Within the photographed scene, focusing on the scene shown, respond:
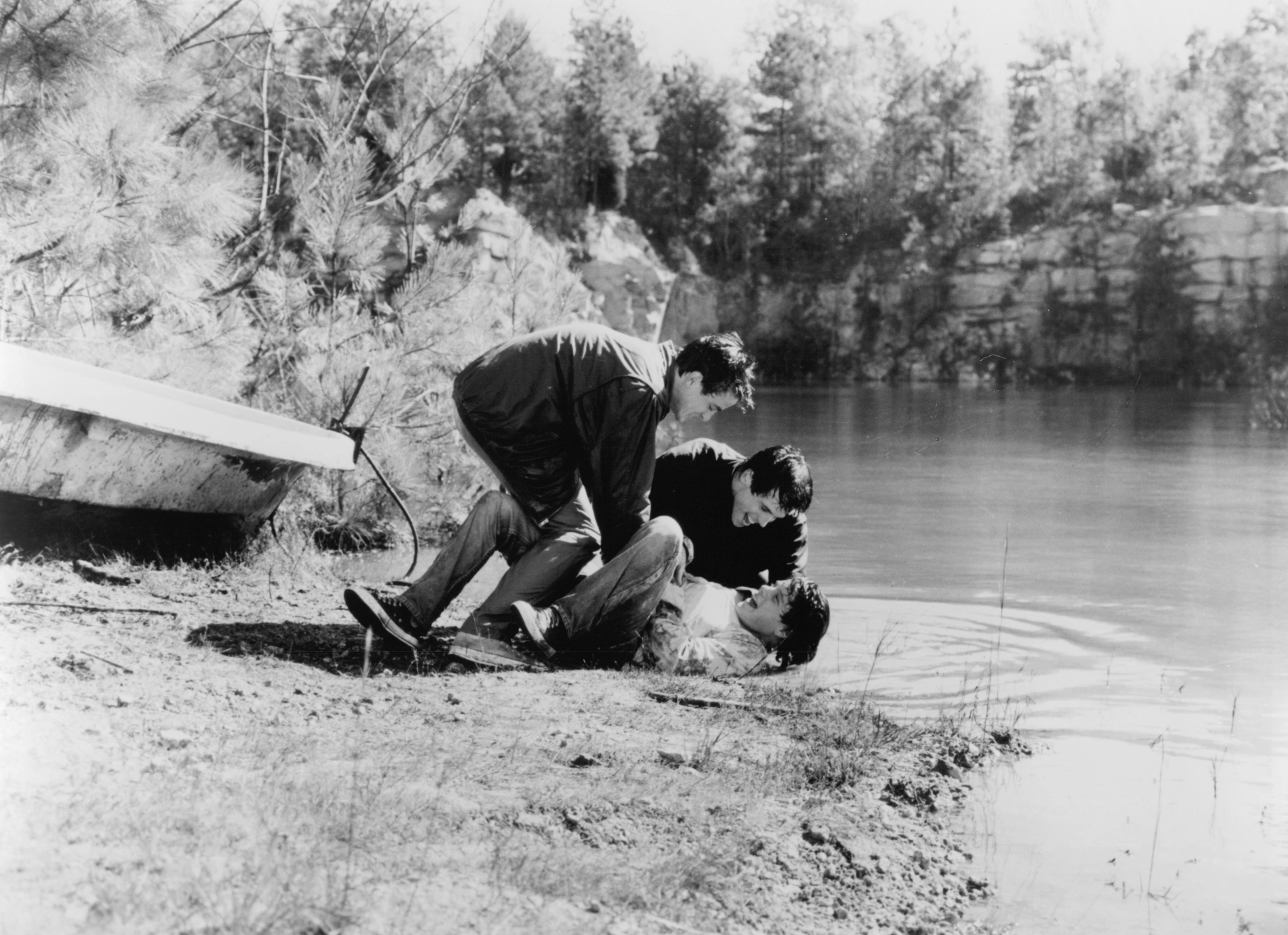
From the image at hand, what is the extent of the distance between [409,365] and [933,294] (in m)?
42.8

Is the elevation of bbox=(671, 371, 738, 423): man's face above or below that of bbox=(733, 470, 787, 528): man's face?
above

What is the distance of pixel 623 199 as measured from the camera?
47.3 m

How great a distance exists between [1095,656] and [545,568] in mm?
2893

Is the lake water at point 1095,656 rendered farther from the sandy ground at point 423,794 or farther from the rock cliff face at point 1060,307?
the rock cliff face at point 1060,307

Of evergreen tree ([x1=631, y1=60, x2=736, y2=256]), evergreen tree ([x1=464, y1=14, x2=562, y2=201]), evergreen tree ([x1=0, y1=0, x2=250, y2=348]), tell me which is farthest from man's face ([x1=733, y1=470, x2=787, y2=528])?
evergreen tree ([x1=631, y1=60, x2=736, y2=256])

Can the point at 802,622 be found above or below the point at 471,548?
below

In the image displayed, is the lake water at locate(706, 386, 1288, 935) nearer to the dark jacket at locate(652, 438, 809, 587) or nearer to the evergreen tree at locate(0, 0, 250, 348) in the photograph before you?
the dark jacket at locate(652, 438, 809, 587)

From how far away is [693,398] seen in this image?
4520 mm

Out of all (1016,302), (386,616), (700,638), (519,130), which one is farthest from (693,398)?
(1016,302)

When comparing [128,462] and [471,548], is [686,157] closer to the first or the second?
[128,462]

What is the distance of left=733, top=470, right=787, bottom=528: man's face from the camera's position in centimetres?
492

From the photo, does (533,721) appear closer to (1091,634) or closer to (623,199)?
(1091,634)

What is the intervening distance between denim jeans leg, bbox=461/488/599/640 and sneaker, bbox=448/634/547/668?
5cm

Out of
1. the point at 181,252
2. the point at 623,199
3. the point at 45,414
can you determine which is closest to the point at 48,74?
the point at 181,252
